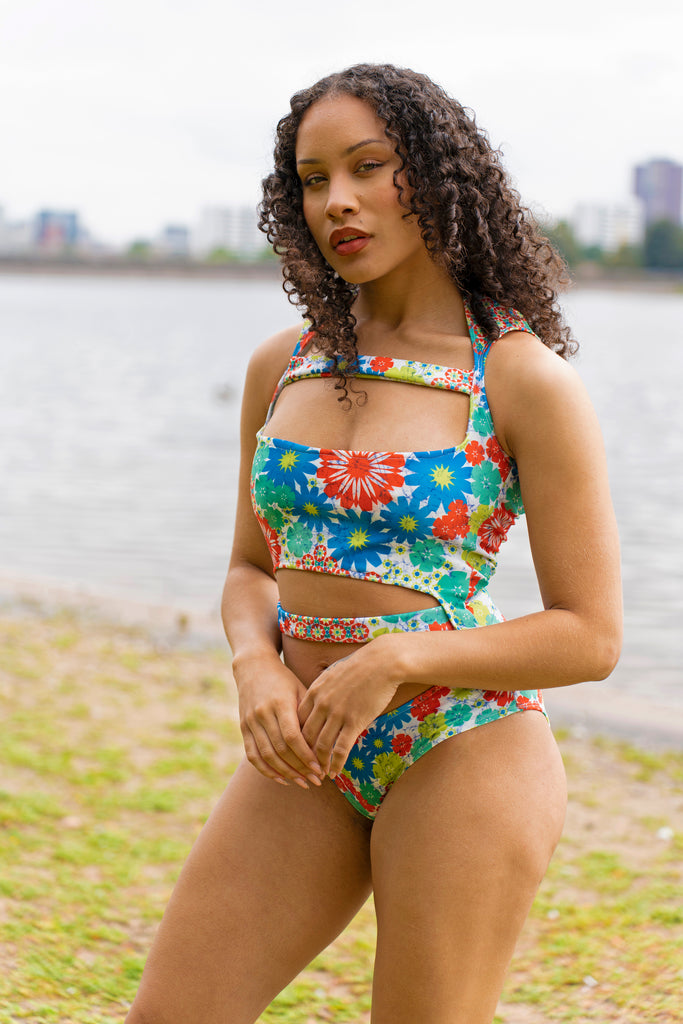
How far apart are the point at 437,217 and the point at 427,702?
0.85 metres

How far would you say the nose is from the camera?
1937mm

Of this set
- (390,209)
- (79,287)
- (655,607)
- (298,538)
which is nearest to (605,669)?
(298,538)

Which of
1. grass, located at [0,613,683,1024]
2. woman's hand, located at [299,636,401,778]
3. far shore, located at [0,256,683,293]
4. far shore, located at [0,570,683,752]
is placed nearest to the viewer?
woman's hand, located at [299,636,401,778]

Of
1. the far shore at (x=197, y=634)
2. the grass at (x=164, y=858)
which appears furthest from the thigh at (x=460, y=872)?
the far shore at (x=197, y=634)

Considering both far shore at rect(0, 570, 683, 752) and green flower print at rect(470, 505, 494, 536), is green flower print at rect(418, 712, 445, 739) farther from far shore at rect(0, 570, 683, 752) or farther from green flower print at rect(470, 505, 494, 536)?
A: far shore at rect(0, 570, 683, 752)

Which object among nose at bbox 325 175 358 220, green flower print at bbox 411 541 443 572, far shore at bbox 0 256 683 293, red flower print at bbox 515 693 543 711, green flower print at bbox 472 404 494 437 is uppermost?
far shore at bbox 0 256 683 293

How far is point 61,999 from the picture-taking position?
316cm

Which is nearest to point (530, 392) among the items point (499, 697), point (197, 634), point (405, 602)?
point (405, 602)

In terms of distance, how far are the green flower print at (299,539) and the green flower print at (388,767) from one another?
380 millimetres

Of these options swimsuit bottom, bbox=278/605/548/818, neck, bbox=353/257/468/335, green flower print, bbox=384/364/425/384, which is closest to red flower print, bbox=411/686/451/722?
swimsuit bottom, bbox=278/605/548/818

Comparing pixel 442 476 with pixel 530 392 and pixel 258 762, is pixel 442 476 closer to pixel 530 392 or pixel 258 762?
pixel 530 392

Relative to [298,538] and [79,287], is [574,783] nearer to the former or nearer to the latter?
[298,538]

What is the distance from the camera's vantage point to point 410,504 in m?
1.84

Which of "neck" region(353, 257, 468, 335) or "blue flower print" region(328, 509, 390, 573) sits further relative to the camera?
"neck" region(353, 257, 468, 335)
